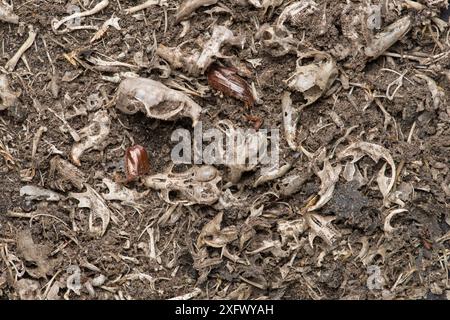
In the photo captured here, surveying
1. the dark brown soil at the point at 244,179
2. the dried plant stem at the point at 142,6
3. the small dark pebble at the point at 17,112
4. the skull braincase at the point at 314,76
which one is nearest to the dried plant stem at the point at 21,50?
the dark brown soil at the point at 244,179

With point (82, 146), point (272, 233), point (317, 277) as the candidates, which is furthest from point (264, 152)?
point (82, 146)

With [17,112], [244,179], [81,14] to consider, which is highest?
[81,14]

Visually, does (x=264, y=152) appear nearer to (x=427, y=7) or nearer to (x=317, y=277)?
(x=317, y=277)

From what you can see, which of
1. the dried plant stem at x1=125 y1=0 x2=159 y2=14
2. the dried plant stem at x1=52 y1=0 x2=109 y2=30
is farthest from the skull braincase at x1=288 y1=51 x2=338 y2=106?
the dried plant stem at x1=52 y1=0 x2=109 y2=30

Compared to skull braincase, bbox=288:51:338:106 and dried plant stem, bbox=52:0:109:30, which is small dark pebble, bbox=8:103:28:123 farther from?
skull braincase, bbox=288:51:338:106

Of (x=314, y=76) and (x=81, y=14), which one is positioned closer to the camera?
(x=314, y=76)

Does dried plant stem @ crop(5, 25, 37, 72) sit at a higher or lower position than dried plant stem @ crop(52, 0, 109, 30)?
lower

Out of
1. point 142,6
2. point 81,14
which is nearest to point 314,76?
point 142,6

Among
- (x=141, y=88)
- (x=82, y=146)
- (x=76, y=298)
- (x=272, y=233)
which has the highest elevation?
(x=141, y=88)

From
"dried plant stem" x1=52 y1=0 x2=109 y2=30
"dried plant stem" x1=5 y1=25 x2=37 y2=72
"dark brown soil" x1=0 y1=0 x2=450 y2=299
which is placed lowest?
"dark brown soil" x1=0 y1=0 x2=450 y2=299

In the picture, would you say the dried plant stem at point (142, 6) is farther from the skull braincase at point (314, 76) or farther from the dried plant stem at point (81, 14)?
the skull braincase at point (314, 76)

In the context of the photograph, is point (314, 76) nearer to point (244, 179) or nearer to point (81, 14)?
point (244, 179)
